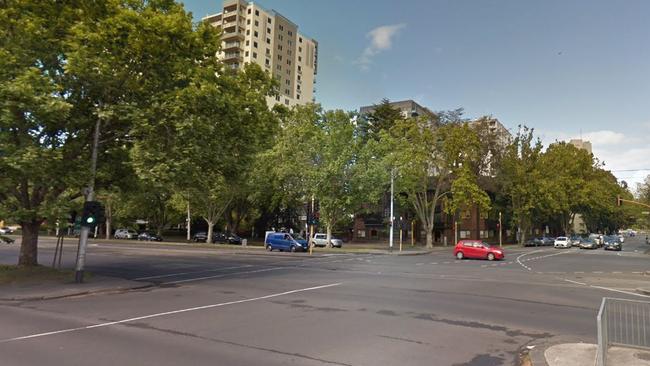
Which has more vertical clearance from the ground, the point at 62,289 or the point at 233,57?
the point at 233,57

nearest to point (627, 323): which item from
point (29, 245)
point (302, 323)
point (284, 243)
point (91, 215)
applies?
point (302, 323)

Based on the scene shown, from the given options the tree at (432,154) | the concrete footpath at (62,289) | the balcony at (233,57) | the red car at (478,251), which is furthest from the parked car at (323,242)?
the balcony at (233,57)

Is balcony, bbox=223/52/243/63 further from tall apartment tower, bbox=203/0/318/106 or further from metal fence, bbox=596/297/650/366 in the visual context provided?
metal fence, bbox=596/297/650/366

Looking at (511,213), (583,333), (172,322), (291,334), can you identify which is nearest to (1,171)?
(172,322)

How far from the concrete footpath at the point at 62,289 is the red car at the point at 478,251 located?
25979mm

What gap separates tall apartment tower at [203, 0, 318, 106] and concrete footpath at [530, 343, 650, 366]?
8915 cm

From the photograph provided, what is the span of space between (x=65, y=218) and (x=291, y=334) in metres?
11.2

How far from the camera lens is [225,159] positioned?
18438 mm

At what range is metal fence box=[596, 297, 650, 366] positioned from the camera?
7.55 metres

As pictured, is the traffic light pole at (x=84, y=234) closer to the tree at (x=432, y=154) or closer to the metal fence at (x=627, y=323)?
the metal fence at (x=627, y=323)

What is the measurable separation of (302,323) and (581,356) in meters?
5.32

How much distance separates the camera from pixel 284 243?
4284cm

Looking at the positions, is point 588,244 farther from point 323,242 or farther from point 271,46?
point 271,46

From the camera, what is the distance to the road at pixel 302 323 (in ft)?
24.1
